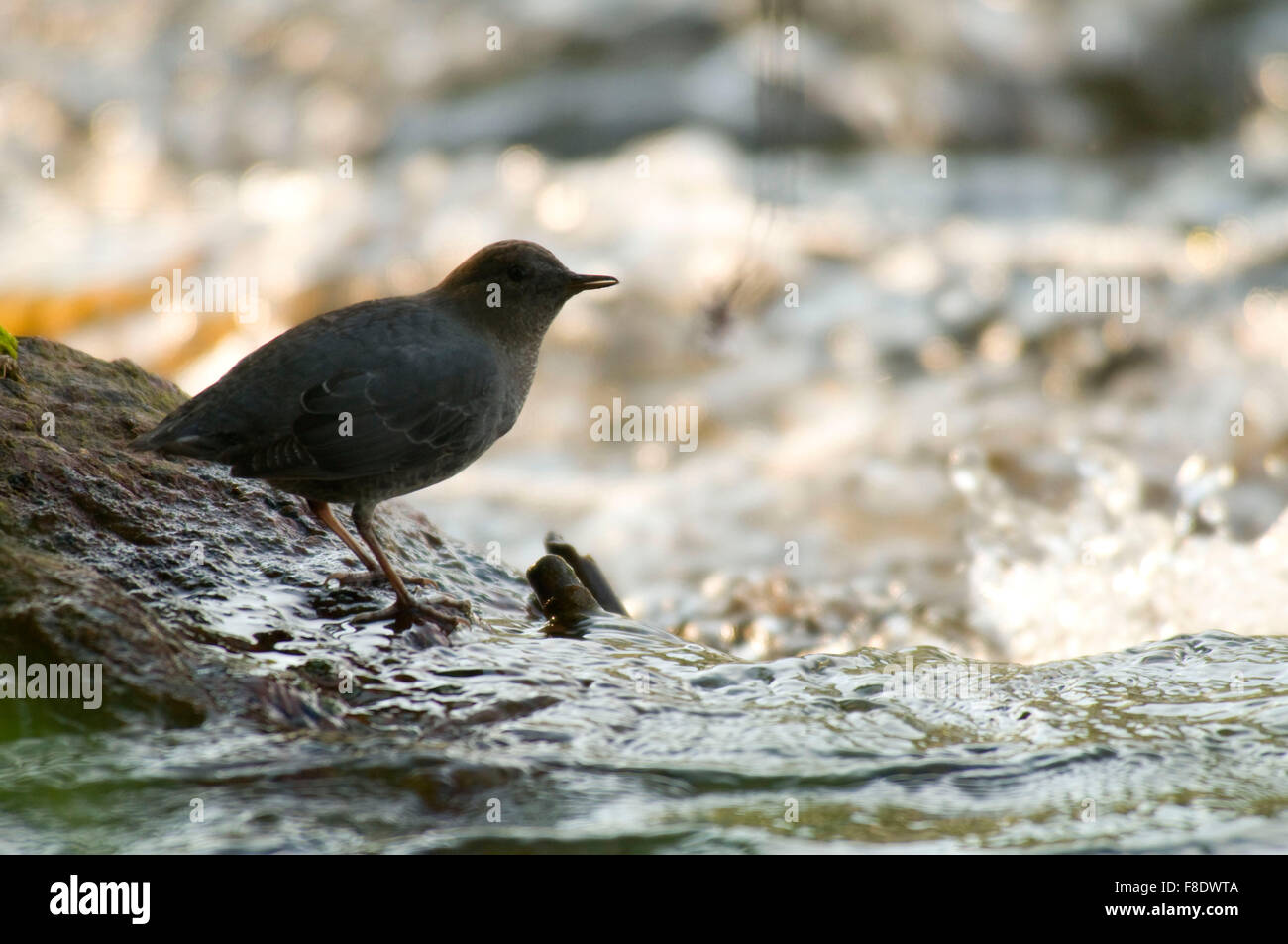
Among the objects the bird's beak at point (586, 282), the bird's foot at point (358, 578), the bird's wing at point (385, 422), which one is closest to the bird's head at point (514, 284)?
the bird's beak at point (586, 282)

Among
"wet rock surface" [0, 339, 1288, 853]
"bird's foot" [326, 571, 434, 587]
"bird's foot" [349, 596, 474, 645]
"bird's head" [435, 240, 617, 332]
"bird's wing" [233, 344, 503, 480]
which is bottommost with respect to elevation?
"wet rock surface" [0, 339, 1288, 853]

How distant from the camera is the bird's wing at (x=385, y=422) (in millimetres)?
4086

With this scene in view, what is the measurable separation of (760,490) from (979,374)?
2347mm

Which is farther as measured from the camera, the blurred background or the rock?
the blurred background

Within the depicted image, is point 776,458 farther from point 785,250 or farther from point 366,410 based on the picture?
point 366,410

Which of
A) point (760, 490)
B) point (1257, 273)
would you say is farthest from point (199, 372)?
point (1257, 273)

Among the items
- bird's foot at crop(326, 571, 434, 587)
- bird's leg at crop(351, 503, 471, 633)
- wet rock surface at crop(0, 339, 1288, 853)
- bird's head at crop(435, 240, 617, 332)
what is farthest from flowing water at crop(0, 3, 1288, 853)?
bird's head at crop(435, 240, 617, 332)

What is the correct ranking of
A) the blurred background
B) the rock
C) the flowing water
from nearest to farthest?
the flowing water < the rock < the blurred background

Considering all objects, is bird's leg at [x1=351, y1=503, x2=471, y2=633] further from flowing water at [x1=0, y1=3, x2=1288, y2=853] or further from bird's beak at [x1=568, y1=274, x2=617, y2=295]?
bird's beak at [x1=568, y1=274, x2=617, y2=295]

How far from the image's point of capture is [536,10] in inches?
580

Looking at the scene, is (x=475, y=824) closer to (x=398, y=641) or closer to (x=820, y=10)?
(x=398, y=641)

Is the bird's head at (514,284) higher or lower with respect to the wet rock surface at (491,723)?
higher

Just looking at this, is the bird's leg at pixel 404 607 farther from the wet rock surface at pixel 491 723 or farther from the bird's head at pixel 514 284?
the bird's head at pixel 514 284

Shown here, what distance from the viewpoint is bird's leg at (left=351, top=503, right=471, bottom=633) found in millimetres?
4164
